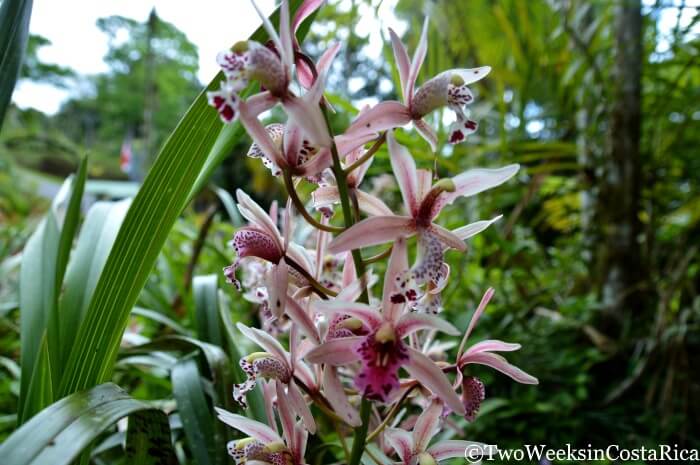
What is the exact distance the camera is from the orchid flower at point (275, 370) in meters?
0.40

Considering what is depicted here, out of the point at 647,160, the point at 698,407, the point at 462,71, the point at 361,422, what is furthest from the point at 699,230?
the point at 361,422

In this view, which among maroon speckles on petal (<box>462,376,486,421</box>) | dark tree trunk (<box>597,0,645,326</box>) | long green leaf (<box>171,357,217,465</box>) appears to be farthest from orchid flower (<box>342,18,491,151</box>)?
dark tree trunk (<box>597,0,645,326</box>)

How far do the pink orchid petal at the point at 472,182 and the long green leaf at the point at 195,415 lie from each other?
1.10 ft

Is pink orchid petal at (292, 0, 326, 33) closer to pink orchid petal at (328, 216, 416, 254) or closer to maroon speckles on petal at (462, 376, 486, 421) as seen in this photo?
pink orchid petal at (328, 216, 416, 254)

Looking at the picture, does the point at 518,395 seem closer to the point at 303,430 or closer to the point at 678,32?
the point at 303,430

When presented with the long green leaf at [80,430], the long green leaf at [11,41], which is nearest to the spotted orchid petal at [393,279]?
the long green leaf at [80,430]

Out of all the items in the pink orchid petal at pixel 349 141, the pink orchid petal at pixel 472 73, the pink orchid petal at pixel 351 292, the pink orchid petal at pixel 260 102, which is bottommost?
the pink orchid petal at pixel 351 292

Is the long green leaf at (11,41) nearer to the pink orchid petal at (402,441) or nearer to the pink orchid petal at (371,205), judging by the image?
the pink orchid petal at (371,205)

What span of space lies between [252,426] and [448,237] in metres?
0.25

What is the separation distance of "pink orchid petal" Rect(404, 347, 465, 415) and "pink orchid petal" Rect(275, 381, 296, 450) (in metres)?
0.12

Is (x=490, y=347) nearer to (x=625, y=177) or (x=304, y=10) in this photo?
(x=304, y=10)

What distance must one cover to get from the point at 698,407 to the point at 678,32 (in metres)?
0.87

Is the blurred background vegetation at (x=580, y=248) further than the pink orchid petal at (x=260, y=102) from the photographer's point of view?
Yes

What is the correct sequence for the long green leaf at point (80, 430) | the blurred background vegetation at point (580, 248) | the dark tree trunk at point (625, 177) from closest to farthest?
the long green leaf at point (80, 430) < the blurred background vegetation at point (580, 248) < the dark tree trunk at point (625, 177)
